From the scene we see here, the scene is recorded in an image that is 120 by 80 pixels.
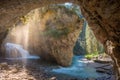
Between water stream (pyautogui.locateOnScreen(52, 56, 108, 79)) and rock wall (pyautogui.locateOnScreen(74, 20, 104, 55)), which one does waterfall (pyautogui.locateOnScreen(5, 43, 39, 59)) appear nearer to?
water stream (pyautogui.locateOnScreen(52, 56, 108, 79))

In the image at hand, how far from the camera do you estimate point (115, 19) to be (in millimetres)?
4465

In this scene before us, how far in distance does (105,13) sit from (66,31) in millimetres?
11051

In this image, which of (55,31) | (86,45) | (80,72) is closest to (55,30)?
(55,31)

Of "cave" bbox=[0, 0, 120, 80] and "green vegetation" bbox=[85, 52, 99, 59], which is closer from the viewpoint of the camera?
"cave" bbox=[0, 0, 120, 80]

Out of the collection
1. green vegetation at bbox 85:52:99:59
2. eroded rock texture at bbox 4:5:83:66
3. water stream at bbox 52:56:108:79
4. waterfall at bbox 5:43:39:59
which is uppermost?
eroded rock texture at bbox 4:5:83:66

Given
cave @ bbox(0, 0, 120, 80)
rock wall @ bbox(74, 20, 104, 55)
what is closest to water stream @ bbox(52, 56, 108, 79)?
cave @ bbox(0, 0, 120, 80)

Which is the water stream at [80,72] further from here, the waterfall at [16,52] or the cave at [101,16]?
the cave at [101,16]

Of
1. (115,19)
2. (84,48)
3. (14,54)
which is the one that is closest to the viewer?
(115,19)

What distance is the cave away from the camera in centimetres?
449

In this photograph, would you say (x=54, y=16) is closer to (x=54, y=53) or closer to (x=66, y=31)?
(x=66, y=31)

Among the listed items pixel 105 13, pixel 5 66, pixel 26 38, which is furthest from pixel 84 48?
pixel 105 13

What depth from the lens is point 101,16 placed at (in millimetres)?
5246

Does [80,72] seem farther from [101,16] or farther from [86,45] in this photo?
[86,45]

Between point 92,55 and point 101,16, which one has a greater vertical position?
point 101,16
